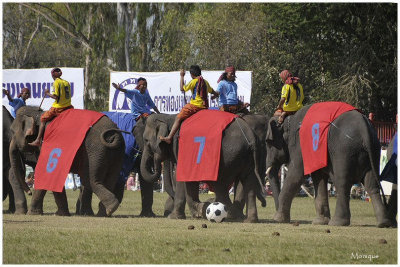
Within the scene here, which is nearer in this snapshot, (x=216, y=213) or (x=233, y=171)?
(x=216, y=213)

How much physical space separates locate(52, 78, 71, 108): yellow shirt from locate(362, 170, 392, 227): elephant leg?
235 inches

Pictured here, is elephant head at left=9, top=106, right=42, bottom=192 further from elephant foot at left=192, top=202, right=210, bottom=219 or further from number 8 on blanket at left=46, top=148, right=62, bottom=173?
elephant foot at left=192, top=202, right=210, bottom=219

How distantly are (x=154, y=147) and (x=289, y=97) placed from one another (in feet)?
8.90

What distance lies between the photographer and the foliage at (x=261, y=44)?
127ft

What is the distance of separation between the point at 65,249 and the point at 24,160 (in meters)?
8.86

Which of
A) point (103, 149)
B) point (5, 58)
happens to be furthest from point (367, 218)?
point (5, 58)

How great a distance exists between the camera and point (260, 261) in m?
12.2

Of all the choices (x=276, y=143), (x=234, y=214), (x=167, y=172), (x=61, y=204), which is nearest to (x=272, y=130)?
(x=276, y=143)

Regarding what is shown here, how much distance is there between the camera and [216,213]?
17.5m

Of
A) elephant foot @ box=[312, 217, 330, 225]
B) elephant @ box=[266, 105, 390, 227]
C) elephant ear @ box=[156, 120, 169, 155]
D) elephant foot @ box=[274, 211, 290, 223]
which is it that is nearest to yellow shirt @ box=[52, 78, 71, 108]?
elephant ear @ box=[156, 120, 169, 155]

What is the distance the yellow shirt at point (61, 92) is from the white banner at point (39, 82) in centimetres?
713

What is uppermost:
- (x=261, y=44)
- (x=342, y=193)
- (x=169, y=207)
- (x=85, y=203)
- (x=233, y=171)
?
(x=261, y=44)

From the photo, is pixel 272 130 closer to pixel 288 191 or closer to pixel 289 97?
pixel 289 97

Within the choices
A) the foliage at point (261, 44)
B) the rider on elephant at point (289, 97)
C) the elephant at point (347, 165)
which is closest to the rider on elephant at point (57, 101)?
the rider on elephant at point (289, 97)
